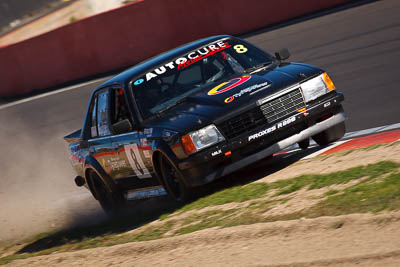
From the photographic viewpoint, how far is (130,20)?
21922mm

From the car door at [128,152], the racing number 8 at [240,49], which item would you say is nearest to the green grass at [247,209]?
the car door at [128,152]

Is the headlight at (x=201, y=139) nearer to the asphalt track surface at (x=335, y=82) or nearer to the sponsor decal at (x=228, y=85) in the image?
the sponsor decal at (x=228, y=85)

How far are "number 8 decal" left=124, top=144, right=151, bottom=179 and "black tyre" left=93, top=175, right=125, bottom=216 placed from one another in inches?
31.9

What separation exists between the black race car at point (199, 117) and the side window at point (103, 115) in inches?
0.5

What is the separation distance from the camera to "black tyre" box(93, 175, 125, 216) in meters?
8.55

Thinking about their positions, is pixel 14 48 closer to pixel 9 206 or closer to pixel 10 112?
pixel 10 112

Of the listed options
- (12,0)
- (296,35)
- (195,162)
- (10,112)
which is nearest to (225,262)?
(195,162)

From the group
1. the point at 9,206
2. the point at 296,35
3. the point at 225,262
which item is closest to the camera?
the point at 225,262

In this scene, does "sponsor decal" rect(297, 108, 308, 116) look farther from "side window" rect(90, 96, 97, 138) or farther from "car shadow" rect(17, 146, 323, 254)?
"side window" rect(90, 96, 97, 138)

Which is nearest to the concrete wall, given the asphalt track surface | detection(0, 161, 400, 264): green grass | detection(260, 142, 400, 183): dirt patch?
the asphalt track surface

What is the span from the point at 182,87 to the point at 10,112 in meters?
14.6

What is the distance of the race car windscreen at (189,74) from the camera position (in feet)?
25.1

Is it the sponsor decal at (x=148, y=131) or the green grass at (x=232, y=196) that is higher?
the sponsor decal at (x=148, y=131)

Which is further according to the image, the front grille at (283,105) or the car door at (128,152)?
the car door at (128,152)
